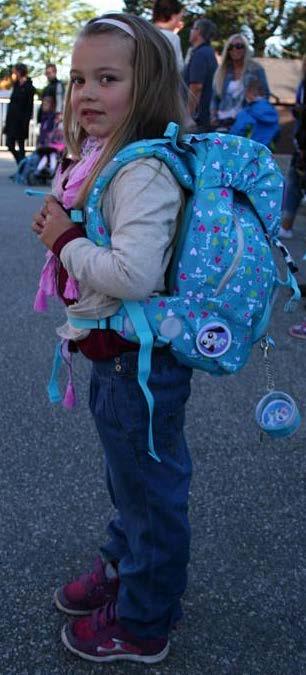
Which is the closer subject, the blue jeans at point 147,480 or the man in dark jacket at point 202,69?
the blue jeans at point 147,480

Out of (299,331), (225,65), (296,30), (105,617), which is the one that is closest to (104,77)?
(105,617)

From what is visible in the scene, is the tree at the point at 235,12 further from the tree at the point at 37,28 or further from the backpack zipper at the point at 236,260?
the backpack zipper at the point at 236,260

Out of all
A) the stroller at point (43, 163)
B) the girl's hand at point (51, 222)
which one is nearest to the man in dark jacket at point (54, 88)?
the stroller at point (43, 163)

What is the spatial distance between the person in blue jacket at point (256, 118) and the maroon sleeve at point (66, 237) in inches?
207

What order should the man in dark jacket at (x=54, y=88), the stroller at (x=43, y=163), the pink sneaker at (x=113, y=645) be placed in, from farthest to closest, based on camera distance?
the man in dark jacket at (x=54, y=88) < the stroller at (x=43, y=163) < the pink sneaker at (x=113, y=645)

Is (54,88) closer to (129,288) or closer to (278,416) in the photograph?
(278,416)

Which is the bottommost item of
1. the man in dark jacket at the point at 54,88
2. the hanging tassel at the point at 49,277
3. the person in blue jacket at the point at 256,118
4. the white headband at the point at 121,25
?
the man in dark jacket at the point at 54,88

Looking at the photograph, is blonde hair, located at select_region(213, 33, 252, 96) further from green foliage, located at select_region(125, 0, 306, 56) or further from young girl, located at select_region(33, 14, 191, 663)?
green foliage, located at select_region(125, 0, 306, 56)

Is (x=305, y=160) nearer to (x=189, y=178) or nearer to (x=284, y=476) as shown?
(x=284, y=476)

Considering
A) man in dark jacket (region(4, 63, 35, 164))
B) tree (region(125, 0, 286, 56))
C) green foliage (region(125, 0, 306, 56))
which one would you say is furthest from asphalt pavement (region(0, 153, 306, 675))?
tree (region(125, 0, 286, 56))

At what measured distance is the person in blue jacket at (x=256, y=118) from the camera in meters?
6.74

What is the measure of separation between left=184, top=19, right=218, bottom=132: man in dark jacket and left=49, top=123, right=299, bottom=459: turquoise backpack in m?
5.66

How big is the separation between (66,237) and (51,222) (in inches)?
2.3

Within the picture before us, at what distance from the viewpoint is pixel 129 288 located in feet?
5.24
